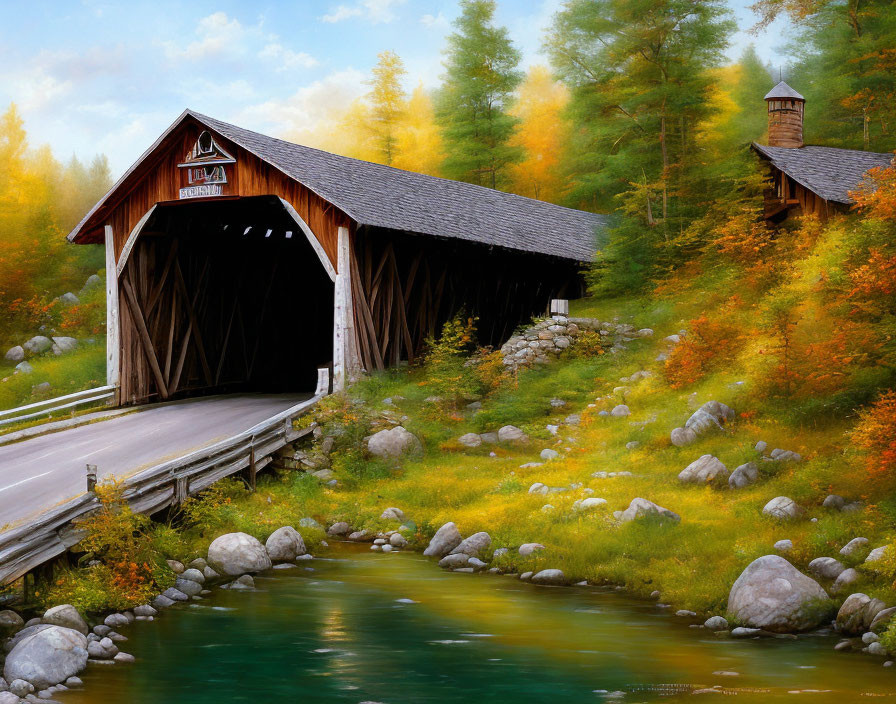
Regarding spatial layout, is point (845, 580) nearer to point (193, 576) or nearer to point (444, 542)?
point (444, 542)

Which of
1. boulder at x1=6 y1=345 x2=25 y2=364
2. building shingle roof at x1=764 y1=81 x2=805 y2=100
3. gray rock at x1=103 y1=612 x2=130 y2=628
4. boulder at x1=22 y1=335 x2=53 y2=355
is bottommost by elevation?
gray rock at x1=103 y1=612 x2=130 y2=628

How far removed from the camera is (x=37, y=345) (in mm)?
27531

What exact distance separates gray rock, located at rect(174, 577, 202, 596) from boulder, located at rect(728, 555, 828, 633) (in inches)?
232

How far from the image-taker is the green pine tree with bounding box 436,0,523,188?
1565 inches

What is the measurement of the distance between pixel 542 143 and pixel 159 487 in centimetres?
3685

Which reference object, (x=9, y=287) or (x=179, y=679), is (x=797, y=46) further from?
(x=179, y=679)

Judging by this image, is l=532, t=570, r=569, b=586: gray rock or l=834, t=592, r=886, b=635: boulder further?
l=532, t=570, r=569, b=586: gray rock

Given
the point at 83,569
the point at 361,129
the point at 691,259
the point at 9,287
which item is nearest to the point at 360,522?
the point at 83,569

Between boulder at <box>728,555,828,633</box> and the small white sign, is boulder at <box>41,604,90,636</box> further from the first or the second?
the small white sign

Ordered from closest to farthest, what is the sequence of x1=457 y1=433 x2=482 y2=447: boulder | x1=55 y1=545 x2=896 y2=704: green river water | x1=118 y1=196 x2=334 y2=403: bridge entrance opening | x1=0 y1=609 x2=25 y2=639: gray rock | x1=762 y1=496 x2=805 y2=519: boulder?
x1=55 y1=545 x2=896 y2=704: green river water → x1=0 y1=609 x2=25 y2=639: gray rock → x1=762 y1=496 x2=805 y2=519: boulder → x1=457 y1=433 x2=482 y2=447: boulder → x1=118 y1=196 x2=334 y2=403: bridge entrance opening

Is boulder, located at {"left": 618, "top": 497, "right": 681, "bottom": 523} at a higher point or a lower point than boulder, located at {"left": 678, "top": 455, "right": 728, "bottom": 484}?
lower

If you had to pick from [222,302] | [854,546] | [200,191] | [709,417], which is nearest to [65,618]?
[854,546]

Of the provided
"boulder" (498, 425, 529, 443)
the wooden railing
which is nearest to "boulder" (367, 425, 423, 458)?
the wooden railing

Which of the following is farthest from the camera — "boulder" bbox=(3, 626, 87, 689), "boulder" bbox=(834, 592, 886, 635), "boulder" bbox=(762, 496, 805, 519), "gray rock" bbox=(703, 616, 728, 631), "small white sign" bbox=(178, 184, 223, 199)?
"small white sign" bbox=(178, 184, 223, 199)
